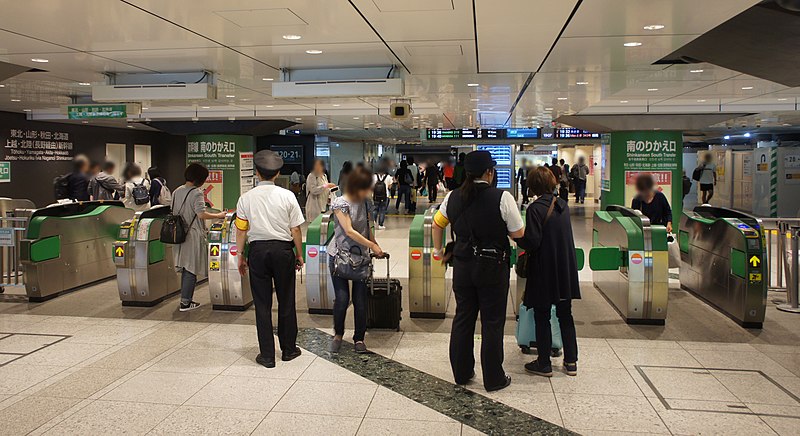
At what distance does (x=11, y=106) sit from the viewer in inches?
530

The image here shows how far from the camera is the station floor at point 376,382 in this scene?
13.2ft

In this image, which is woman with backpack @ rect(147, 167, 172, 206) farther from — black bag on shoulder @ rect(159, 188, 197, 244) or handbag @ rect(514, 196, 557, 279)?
handbag @ rect(514, 196, 557, 279)

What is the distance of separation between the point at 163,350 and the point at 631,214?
16.9 feet

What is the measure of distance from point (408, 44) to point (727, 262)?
4.04 meters

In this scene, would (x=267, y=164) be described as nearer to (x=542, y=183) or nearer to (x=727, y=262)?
(x=542, y=183)

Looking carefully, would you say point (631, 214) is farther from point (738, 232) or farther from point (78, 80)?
point (78, 80)

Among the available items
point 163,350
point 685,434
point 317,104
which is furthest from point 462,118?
point 685,434

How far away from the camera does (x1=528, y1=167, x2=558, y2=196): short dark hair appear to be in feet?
16.2

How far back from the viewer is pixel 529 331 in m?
5.39

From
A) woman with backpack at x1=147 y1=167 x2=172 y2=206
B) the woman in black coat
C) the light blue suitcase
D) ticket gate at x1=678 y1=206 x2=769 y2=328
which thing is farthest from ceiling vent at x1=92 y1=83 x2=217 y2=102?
ticket gate at x1=678 y1=206 x2=769 y2=328

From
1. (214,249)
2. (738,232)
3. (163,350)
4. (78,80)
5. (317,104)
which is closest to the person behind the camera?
(163,350)

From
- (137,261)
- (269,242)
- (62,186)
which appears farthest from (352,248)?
(62,186)

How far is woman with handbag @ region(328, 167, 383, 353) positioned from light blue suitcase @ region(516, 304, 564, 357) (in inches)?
51.1

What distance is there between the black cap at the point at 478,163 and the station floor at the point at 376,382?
5.10 ft
